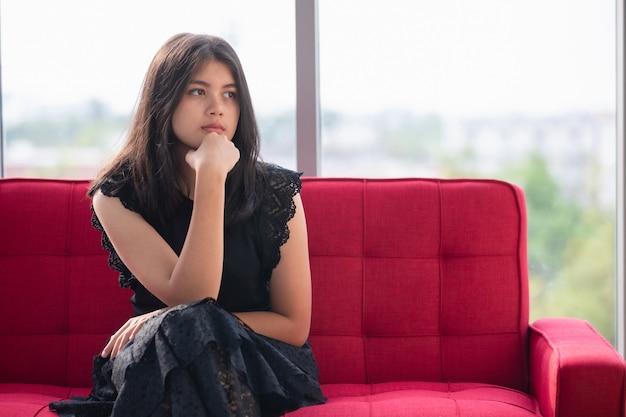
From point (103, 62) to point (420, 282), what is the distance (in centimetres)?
142

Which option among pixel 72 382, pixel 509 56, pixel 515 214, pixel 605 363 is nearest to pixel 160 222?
pixel 72 382

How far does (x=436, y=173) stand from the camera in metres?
2.90

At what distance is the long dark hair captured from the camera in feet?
6.83

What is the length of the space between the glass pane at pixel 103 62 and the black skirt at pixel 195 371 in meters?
1.30

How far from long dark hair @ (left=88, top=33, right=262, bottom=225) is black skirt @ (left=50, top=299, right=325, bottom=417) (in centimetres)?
46

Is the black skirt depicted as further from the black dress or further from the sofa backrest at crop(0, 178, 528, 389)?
the sofa backrest at crop(0, 178, 528, 389)

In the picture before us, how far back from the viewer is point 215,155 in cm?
202

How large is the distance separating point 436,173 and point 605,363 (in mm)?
1169

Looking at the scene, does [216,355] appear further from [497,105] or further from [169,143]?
[497,105]

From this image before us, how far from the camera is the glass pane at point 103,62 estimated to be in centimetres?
290

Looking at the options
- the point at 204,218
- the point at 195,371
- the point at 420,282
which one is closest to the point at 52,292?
the point at 204,218

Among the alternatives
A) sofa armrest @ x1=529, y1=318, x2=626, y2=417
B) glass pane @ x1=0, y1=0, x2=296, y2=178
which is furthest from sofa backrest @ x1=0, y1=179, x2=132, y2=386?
sofa armrest @ x1=529, y1=318, x2=626, y2=417

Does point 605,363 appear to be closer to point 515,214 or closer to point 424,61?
point 515,214

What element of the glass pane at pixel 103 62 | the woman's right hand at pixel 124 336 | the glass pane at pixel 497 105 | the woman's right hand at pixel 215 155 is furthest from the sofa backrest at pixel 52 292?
the glass pane at pixel 497 105
